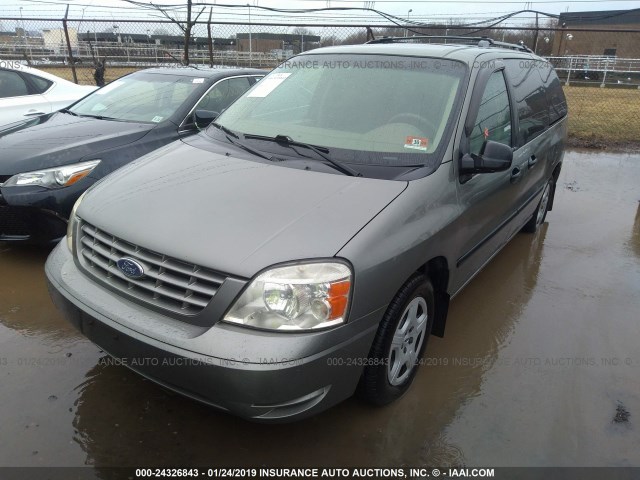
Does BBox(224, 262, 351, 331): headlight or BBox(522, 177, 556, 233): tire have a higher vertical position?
BBox(224, 262, 351, 331): headlight

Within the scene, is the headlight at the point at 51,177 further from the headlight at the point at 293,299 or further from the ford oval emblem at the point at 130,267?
the headlight at the point at 293,299

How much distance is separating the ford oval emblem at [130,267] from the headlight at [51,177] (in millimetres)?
2011

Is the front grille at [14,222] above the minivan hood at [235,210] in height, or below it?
below

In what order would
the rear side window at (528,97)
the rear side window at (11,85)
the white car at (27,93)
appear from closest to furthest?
the rear side window at (528,97)
the white car at (27,93)
the rear side window at (11,85)

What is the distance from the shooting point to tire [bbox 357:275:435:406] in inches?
90.6

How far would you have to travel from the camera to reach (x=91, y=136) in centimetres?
428

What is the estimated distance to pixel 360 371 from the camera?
2.20 m

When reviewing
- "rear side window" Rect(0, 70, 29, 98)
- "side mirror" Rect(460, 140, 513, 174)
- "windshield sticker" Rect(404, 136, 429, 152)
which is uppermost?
"rear side window" Rect(0, 70, 29, 98)

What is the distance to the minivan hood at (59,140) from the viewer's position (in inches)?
152

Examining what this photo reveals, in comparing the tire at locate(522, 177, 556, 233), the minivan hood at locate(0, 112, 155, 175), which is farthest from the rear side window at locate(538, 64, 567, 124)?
the minivan hood at locate(0, 112, 155, 175)

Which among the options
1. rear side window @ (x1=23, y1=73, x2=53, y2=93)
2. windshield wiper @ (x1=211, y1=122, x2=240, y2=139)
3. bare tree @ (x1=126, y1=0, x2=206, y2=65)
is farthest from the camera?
bare tree @ (x1=126, y1=0, x2=206, y2=65)

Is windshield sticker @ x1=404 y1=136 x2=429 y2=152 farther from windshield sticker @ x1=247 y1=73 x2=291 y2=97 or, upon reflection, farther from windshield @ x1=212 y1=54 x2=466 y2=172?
windshield sticker @ x1=247 y1=73 x2=291 y2=97

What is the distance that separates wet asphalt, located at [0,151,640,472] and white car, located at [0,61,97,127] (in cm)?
314

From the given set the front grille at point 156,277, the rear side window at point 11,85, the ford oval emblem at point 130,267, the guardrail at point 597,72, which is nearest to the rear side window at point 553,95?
the front grille at point 156,277
